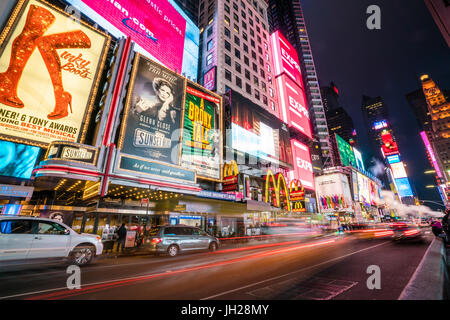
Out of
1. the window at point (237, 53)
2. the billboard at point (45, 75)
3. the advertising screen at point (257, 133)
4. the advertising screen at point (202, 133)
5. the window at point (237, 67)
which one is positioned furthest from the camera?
the window at point (237, 53)

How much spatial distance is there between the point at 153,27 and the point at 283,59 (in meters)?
34.4

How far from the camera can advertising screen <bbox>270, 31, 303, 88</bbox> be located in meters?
47.7

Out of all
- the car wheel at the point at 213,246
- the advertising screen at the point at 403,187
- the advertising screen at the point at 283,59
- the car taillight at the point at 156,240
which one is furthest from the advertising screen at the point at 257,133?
the advertising screen at the point at 403,187

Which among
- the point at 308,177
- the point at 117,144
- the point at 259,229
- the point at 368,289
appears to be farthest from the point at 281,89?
the point at 368,289

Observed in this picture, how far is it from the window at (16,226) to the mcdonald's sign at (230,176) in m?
15.2

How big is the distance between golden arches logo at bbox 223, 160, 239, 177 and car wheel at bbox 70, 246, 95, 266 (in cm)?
1428

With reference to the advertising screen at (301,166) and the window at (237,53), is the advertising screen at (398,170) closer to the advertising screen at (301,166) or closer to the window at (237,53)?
the advertising screen at (301,166)

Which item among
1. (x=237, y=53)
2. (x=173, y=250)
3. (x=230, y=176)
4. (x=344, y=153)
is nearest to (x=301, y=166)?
(x=230, y=176)

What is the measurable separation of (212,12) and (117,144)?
37500mm

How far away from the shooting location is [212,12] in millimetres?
39188

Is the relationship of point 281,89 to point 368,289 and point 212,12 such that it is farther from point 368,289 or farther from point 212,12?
point 368,289

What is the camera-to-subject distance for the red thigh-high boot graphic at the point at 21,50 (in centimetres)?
1229

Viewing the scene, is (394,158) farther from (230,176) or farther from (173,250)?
(173,250)

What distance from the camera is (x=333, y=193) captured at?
201ft
